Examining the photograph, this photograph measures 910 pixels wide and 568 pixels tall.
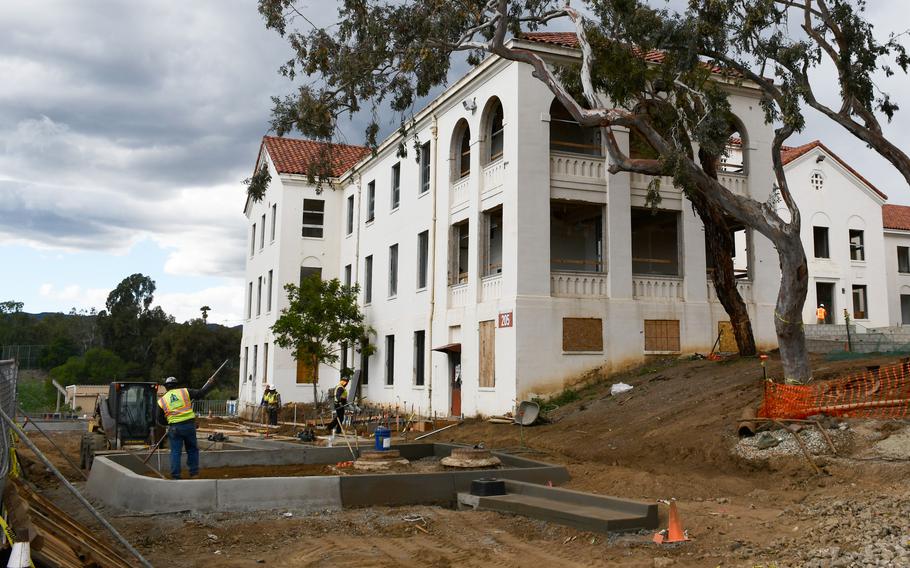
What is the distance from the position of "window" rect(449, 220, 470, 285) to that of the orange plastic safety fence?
12.3 meters

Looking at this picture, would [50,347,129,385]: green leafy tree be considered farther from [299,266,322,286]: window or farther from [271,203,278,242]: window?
[299,266,322,286]: window

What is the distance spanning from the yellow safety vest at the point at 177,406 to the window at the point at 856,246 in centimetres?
3255

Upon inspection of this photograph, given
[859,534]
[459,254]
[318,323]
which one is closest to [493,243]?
[459,254]

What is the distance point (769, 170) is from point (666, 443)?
46.0 feet

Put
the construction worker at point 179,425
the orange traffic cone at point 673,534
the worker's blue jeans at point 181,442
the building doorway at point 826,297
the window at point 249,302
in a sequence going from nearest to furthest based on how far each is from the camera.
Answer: the orange traffic cone at point 673,534 < the worker's blue jeans at point 181,442 < the construction worker at point 179,425 < the building doorway at point 826,297 < the window at point 249,302

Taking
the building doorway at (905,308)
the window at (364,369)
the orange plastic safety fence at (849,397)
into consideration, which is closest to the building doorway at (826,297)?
the building doorway at (905,308)

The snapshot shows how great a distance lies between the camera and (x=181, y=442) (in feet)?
44.5

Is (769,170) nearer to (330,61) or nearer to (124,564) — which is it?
(330,61)

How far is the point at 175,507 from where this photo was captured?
10438 millimetres

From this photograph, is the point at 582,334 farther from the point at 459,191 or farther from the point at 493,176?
the point at 459,191

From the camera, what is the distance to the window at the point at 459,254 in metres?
25.5

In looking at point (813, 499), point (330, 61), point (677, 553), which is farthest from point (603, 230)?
point (677, 553)

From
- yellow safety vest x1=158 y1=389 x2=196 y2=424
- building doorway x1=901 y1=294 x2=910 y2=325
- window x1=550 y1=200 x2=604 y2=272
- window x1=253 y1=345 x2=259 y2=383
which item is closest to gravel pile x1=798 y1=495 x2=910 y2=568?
yellow safety vest x1=158 y1=389 x2=196 y2=424

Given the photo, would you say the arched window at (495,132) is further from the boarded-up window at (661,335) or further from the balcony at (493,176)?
the boarded-up window at (661,335)
